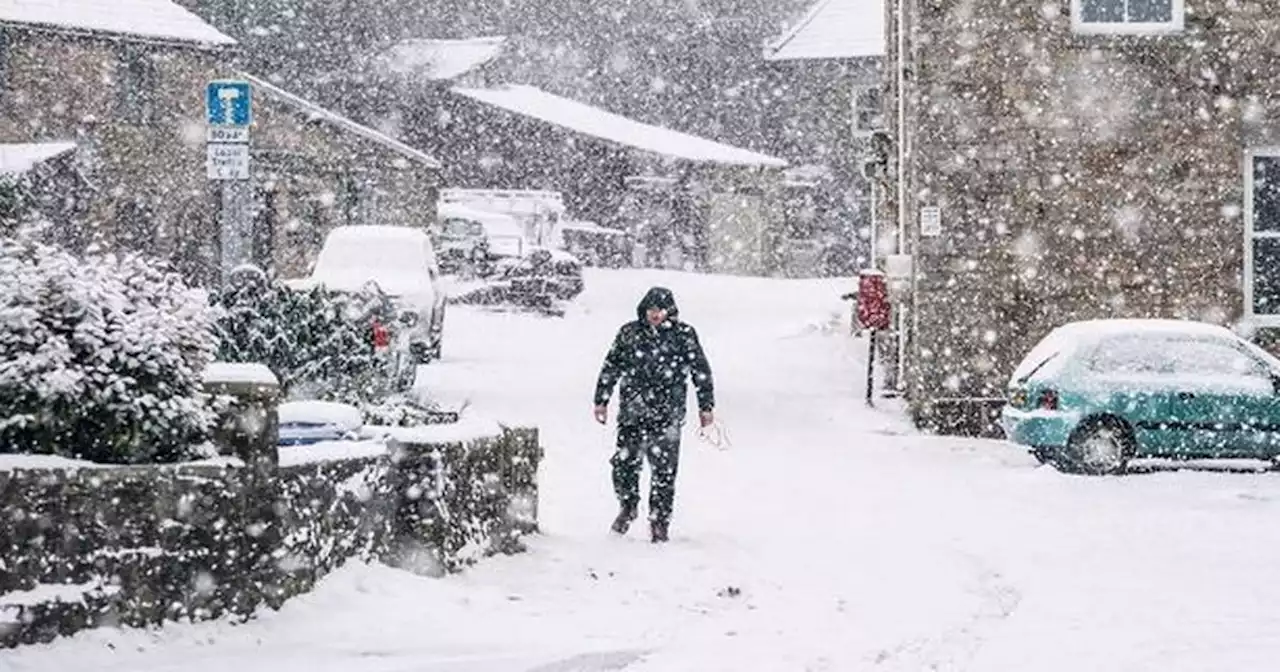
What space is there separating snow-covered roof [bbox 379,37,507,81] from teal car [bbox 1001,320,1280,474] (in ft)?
129

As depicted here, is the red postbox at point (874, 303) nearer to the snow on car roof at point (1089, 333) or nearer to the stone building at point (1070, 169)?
the stone building at point (1070, 169)

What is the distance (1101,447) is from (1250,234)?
16.2ft

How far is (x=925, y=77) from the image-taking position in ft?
67.4

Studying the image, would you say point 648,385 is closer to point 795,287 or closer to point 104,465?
point 104,465

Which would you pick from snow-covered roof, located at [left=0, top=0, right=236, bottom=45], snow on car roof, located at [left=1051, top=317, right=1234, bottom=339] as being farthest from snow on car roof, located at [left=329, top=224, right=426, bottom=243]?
snow-covered roof, located at [left=0, top=0, right=236, bottom=45]

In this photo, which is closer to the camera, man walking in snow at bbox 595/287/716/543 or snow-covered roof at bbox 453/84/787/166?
man walking in snow at bbox 595/287/716/543

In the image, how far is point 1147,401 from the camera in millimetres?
16906

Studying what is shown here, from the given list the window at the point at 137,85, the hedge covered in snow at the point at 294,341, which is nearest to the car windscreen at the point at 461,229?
the window at the point at 137,85

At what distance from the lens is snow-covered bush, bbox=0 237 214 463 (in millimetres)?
8242

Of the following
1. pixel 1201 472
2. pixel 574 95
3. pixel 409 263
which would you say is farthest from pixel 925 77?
pixel 574 95

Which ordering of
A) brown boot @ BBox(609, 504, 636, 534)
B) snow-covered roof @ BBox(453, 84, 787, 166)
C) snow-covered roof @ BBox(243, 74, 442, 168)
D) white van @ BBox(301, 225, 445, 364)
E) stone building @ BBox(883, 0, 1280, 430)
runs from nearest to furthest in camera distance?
brown boot @ BBox(609, 504, 636, 534) < stone building @ BBox(883, 0, 1280, 430) < white van @ BBox(301, 225, 445, 364) < snow-covered roof @ BBox(243, 74, 442, 168) < snow-covered roof @ BBox(453, 84, 787, 166)

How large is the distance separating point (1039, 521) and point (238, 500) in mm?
7149

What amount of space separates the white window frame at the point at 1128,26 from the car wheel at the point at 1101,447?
5398 millimetres

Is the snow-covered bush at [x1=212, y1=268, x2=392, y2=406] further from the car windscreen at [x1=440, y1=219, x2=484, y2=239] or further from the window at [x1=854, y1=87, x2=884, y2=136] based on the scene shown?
the car windscreen at [x1=440, y1=219, x2=484, y2=239]
